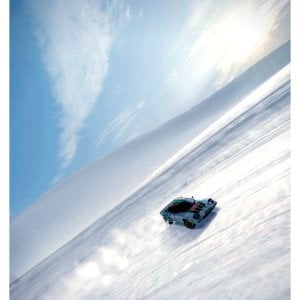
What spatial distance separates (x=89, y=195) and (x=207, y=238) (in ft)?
80.8

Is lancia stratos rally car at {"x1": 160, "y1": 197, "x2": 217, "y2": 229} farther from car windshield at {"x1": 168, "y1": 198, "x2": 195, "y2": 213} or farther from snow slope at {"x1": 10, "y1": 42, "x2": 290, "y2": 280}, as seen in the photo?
snow slope at {"x1": 10, "y1": 42, "x2": 290, "y2": 280}

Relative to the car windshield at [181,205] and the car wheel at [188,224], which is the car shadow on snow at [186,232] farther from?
the car windshield at [181,205]

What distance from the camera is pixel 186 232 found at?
35.3 ft

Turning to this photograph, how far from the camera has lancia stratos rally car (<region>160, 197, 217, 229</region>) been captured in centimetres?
1040

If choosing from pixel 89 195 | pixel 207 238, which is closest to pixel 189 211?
pixel 207 238

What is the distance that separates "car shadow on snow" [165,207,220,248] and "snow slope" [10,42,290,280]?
542cm

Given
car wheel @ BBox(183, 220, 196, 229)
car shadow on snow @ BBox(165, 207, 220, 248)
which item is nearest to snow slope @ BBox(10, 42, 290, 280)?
car shadow on snow @ BBox(165, 207, 220, 248)

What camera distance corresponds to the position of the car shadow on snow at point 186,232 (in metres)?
10.2

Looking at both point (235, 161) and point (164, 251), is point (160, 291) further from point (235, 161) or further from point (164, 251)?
point (235, 161)

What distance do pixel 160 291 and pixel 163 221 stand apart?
4053 millimetres

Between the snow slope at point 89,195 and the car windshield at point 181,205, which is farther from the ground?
the snow slope at point 89,195
